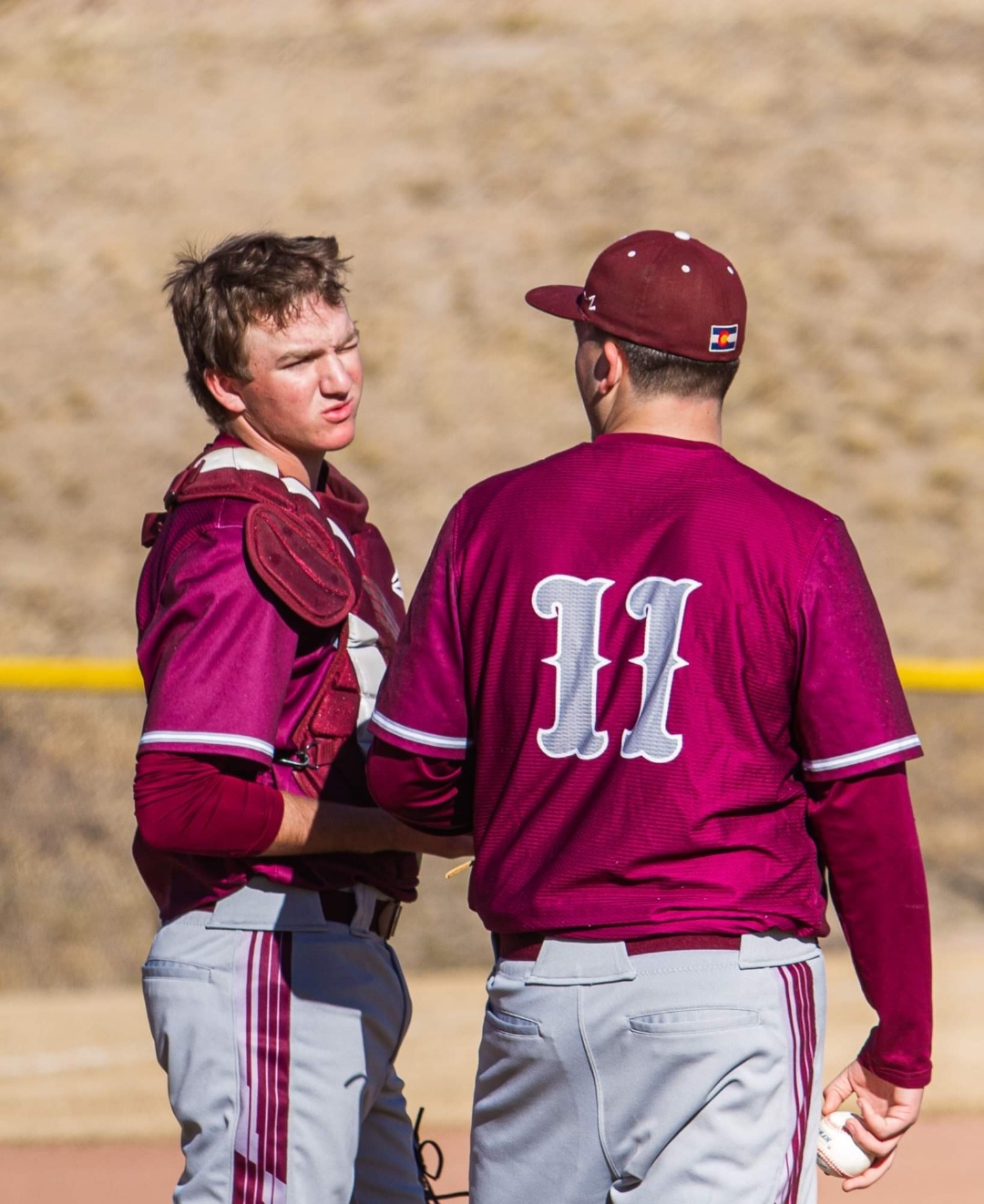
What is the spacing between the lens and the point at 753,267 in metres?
11.1

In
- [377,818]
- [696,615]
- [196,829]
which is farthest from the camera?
[377,818]

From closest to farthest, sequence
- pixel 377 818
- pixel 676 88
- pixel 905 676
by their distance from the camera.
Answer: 1. pixel 377 818
2. pixel 905 676
3. pixel 676 88

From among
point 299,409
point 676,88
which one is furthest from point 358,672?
point 676,88

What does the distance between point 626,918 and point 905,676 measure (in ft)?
12.3

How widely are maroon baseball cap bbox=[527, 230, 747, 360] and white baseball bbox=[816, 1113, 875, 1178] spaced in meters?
1.15

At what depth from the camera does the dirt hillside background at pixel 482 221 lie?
9773 mm

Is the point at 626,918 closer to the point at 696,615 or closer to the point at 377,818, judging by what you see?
the point at 696,615

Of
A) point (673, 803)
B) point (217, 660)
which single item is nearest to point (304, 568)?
point (217, 660)

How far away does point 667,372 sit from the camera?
7.70 feet

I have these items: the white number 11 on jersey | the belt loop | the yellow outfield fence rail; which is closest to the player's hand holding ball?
the white number 11 on jersey

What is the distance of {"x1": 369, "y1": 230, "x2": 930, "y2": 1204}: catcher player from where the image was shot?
7.17 ft

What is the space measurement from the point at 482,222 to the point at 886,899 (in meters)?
9.85

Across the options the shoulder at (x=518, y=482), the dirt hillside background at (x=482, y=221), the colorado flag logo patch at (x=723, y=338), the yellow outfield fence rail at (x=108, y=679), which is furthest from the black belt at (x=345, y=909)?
the dirt hillside background at (x=482, y=221)

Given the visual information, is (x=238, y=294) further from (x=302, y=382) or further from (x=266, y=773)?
(x=266, y=773)
